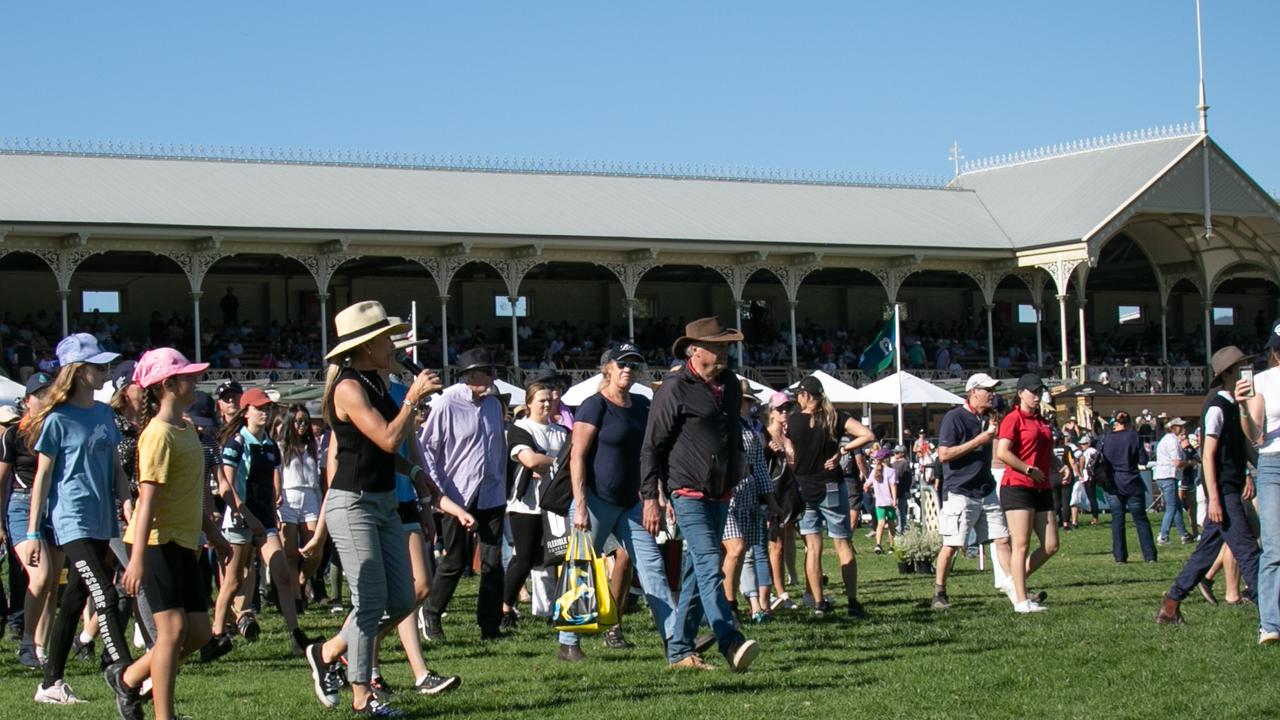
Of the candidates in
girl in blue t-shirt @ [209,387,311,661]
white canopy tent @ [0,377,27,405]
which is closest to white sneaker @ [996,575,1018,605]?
girl in blue t-shirt @ [209,387,311,661]

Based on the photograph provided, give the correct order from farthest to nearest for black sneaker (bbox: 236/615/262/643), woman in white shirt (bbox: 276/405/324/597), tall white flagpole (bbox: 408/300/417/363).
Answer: tall white flagpole (bbox: 408/300/417/363) → woman in white shirt (bbox: 276/405/324/597) → black sneaker (bbox: 236/615/262/643)

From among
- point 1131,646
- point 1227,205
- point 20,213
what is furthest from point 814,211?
point 1131,646

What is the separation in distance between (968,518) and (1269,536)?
3.40 metres

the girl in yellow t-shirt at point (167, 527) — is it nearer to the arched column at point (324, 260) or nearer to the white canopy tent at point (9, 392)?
the white canopy tent at point (9, 392)

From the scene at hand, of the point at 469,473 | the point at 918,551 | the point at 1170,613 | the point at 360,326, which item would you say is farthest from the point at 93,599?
the point at 918,551

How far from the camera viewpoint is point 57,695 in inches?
322

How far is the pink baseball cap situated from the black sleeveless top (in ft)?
2.11

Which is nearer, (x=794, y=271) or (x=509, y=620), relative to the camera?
(x=509, y=620)

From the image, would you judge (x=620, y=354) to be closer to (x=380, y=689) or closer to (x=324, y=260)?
(x=380, y=689)

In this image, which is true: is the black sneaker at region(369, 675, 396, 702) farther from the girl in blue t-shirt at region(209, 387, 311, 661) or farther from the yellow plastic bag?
the girl in blue t-shirt at region(209, 387, 311, 661)

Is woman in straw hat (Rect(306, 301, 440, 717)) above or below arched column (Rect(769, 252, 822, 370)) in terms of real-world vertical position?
below

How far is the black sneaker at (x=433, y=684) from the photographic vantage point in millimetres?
8039

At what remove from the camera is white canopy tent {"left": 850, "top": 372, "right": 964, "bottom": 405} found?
2580 cm

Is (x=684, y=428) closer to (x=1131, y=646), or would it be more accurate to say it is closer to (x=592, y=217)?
(x=1131, y=646)
